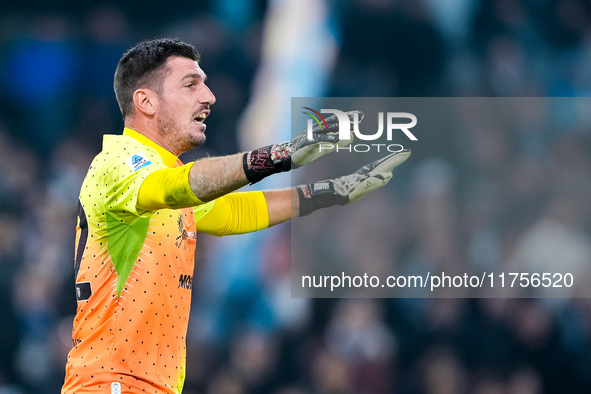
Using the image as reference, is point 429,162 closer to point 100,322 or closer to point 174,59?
point 174,59

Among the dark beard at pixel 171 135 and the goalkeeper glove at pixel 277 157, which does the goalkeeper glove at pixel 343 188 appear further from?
the goalkeeper glove at pixel 277 157

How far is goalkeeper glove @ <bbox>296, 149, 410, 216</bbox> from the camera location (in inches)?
156

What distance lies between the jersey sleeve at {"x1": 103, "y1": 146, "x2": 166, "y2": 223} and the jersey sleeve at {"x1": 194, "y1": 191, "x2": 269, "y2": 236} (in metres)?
0.88

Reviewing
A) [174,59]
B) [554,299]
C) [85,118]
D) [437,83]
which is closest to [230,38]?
[85,118]

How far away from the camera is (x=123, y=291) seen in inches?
118

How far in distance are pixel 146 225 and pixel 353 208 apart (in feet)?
11.9

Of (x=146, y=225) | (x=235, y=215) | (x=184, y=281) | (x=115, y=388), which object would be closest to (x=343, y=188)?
(x=235, y=215)

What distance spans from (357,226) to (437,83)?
56.5 inches

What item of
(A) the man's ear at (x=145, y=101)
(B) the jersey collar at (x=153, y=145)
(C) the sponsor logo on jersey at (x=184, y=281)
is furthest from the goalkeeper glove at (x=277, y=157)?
(A) the man's ear at (x=145, y=101)

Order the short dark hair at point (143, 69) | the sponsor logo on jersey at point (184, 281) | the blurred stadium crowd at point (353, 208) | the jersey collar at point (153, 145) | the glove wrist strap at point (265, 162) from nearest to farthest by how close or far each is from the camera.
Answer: the glove wrist strap at point (265, 162) < the sponsor logo on jersey at point (184, 281) < the jersey collar at point (153, 145) < the short dark hair at point (143, 69) < the blurred stadium crowd at point (353, 208)

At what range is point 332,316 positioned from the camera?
243 inches

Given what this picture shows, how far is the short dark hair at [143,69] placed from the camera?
11.6 feet

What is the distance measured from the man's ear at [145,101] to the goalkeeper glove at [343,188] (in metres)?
0.95

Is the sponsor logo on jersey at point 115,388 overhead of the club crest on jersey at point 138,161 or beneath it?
beneath
